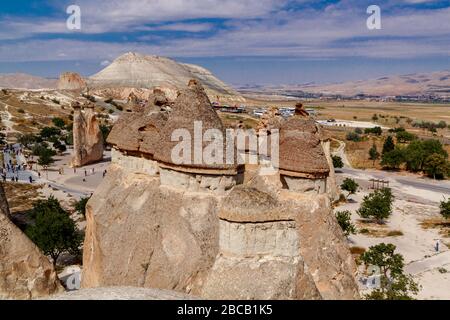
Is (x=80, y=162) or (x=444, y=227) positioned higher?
Result: (x=80, y=162)

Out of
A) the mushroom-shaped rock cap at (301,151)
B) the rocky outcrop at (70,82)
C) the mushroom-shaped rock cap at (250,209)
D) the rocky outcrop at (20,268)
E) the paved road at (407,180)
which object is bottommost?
the paved road at (407,180)

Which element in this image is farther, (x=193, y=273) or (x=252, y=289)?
(x=193, y=273)

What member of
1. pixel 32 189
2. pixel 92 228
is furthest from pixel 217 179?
pixel 32 189

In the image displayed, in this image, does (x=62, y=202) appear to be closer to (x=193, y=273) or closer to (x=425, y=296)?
(x=425, y=296)

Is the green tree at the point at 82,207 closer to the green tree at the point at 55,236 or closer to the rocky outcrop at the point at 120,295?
the green tree at the point at 55,236

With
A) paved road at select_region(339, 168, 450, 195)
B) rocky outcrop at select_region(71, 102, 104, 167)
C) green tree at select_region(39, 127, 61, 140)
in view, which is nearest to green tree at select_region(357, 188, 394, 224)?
paved road at select_region(339, 168, 450, 195)

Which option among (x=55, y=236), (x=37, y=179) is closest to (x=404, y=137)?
(x=37, y=179)

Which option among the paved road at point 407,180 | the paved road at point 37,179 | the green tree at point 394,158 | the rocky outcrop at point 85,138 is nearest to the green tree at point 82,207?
the paved road at point 37,179
